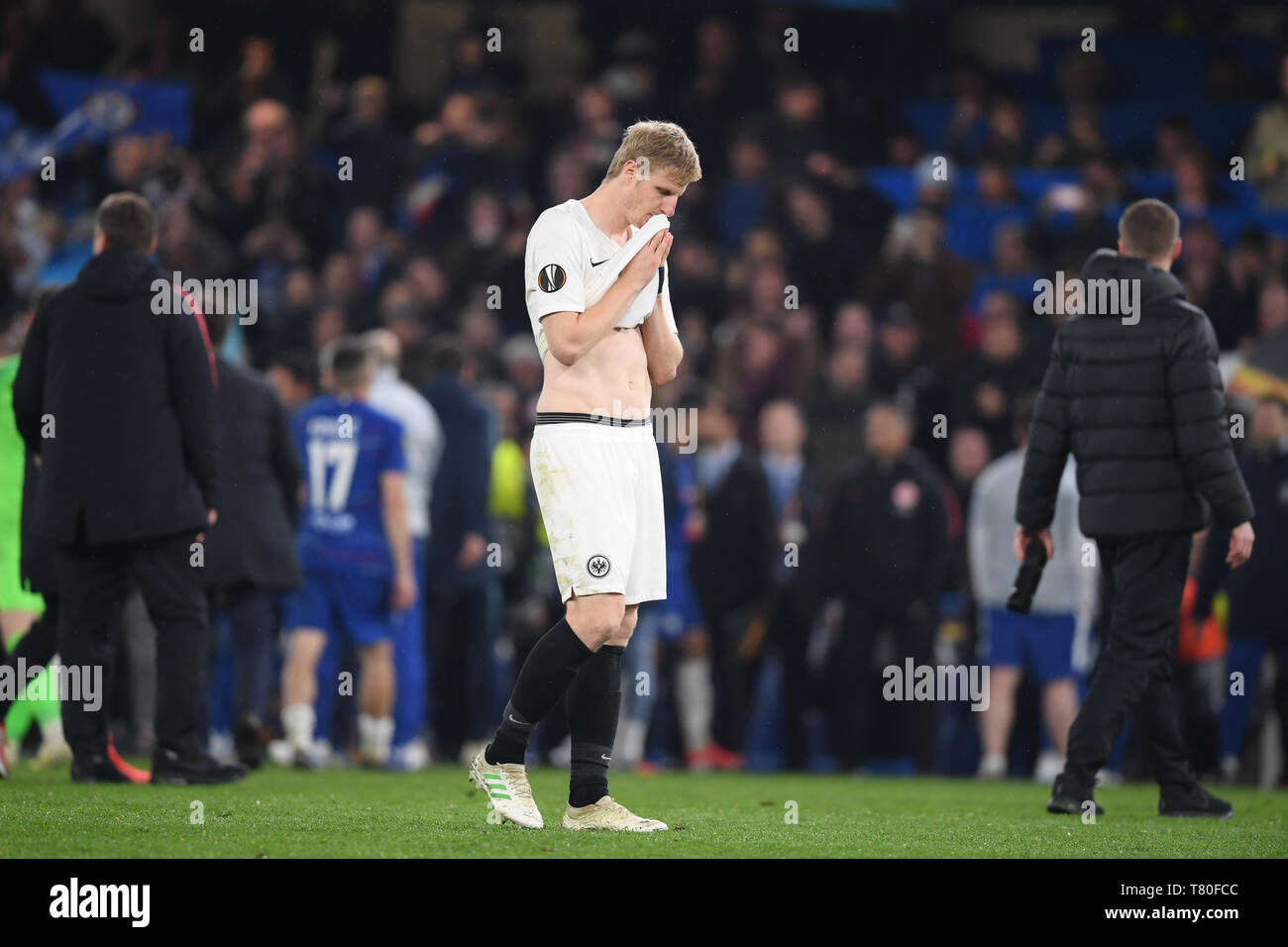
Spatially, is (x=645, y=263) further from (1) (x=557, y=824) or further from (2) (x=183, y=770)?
(2) (x=183, y=770)

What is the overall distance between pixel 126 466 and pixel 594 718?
8.81 ft

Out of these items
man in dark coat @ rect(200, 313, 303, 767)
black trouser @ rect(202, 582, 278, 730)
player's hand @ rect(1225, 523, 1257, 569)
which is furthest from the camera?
black trouser @ rect(202, 582, 278, 730)

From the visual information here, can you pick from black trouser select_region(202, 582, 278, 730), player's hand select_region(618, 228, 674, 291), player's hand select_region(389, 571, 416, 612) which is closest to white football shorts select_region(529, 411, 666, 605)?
player's hand select_region(618, 228, 674, 291)

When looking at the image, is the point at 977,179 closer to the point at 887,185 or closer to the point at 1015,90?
the point at 887,185

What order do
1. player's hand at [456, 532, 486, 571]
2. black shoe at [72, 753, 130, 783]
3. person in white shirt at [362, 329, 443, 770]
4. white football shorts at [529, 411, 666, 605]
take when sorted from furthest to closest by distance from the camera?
player's hand at [456, 532, 486, 571] → person in white shirt at [362, 329, 443, 770] → black shoe at [72, 753, 130, 783] → white football shorts at [529, 411, 666, 605]

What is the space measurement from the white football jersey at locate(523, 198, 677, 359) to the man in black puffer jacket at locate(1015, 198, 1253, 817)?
2.41 metres

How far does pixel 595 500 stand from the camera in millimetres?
5844

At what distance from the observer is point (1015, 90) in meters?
19.0

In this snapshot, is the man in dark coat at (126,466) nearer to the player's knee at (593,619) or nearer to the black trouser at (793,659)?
the player's knee at (593,619)

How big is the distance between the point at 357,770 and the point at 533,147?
881cm

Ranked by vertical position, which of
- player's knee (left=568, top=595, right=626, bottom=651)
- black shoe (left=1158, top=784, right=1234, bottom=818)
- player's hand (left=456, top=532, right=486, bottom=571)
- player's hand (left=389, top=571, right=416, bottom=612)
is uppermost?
player's hand (left=456, top=532, right=486, bottom=571)

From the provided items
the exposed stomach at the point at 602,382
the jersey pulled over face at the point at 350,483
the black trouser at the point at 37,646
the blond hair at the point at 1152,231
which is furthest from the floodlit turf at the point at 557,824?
the blond hair at the point at 1152,231

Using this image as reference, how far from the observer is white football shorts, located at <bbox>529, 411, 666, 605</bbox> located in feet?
19.2

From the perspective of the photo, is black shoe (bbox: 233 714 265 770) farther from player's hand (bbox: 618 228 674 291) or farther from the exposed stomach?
→ player's hand (bbox: 618 228 674 291)
